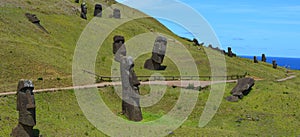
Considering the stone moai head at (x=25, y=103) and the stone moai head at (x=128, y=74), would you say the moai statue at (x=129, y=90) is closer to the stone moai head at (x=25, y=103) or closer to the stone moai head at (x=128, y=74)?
the stone moai head at (x=128, y=74)

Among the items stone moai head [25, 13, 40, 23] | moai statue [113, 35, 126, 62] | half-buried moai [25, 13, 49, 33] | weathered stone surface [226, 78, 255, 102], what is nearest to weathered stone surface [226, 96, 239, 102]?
weathered stone surface [226, 78, 255, 102]

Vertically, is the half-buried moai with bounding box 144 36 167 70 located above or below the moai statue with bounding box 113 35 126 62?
below

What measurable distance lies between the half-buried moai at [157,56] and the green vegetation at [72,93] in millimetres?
1448

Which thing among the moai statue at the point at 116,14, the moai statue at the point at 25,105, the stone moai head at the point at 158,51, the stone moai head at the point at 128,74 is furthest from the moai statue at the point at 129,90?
the moai statue at the point at 116,14

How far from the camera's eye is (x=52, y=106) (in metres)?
41.3

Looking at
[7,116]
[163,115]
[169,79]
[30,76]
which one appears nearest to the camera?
[7,116]

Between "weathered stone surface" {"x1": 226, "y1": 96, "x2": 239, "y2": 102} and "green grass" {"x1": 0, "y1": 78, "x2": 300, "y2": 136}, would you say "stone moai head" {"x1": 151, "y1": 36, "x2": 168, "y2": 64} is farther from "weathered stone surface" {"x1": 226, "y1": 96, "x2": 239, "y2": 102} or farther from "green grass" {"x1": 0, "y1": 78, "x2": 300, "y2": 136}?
"weathered stone surface" {"x1": 226, "y1": 96, "x2": 239, "y2": 102}

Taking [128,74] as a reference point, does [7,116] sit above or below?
below

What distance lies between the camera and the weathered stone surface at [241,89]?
5231cm

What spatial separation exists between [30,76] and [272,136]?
2798cm

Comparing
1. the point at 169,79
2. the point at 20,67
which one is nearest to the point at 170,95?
the point at 169,79

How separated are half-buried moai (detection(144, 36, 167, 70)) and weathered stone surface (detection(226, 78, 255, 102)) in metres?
17.0

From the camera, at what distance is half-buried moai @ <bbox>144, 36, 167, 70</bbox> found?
225 feet

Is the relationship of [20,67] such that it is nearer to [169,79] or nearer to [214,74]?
[169,79]
